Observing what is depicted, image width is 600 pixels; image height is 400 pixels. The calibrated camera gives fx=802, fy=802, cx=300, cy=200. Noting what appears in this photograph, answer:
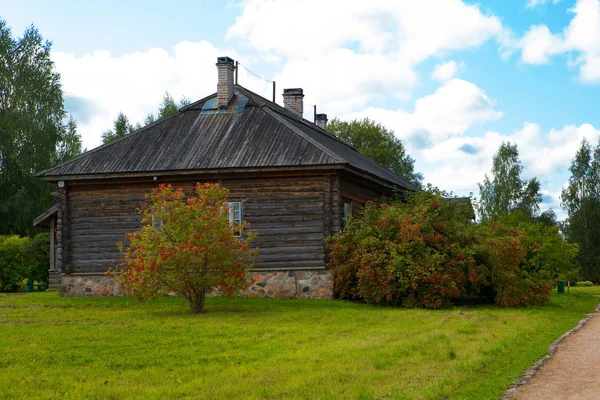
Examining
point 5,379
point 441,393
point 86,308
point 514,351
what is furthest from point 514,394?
point 86,308

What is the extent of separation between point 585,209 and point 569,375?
47.0m

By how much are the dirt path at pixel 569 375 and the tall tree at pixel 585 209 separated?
41.7 meters

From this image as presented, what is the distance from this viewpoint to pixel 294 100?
Answer: 33812 millimetres

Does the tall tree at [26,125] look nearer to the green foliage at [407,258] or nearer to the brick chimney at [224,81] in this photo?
the brick chimney at [224,81]

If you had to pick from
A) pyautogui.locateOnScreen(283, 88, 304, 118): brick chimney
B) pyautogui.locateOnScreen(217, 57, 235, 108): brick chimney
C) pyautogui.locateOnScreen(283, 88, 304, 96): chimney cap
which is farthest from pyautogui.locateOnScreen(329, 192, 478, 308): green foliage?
pyautogui.locateOnScreen(283, 88, 304, 96): chimney cap

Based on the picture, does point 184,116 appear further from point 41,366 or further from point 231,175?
point 41,366

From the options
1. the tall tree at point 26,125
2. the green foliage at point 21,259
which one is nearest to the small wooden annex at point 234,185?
the green foliage at point 21,259

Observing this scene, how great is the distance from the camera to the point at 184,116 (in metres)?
26.6

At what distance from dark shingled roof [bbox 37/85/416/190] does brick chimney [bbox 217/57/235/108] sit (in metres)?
0.27

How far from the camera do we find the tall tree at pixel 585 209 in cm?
5366

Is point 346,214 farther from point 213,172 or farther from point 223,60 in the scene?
point 223,60

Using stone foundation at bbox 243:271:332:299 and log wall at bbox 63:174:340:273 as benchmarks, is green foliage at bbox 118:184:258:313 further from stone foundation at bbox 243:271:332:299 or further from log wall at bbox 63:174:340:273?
log wall at bbox 63:174:340:273

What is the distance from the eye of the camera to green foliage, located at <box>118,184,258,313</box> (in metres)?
18.2

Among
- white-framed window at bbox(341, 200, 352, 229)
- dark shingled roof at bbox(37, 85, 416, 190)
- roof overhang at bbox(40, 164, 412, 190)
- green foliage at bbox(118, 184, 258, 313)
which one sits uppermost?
dark shingled roof at bbox(37, 85, 416, 190)
